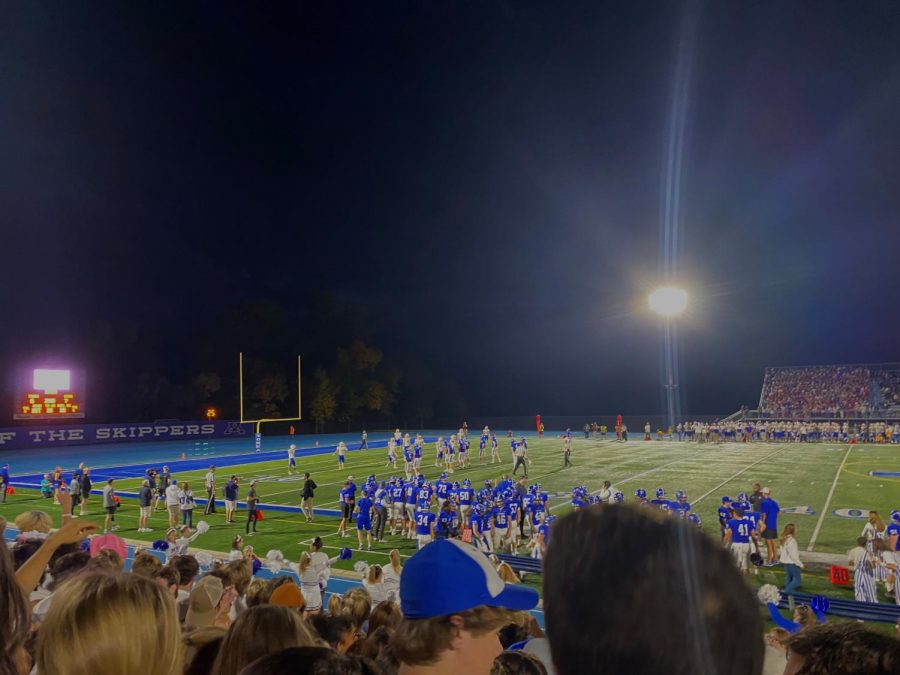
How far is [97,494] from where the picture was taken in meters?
22.7

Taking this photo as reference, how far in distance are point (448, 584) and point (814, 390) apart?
6264 cm

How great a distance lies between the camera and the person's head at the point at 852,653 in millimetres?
1603

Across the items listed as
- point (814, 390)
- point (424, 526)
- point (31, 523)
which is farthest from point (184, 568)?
point (814, 390)

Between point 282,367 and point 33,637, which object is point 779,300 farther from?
point 33,637

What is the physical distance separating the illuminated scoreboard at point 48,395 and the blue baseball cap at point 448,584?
45.5 m

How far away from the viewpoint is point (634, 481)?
2381cm

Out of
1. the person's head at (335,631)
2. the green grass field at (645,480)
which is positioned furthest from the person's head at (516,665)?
the green grass field at (645,480)

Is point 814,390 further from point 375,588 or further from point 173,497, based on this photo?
point 375,588

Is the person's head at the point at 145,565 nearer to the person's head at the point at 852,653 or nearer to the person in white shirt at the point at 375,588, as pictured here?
the person in white shirt at the point at 375,588

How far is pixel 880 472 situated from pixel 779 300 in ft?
160

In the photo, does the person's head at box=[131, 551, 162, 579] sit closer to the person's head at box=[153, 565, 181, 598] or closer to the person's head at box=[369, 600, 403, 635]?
the person's head at box=[153, 565, 181, 598]

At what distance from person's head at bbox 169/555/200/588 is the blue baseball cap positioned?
4.71 meters

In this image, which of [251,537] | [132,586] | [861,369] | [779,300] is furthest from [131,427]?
[779,300]

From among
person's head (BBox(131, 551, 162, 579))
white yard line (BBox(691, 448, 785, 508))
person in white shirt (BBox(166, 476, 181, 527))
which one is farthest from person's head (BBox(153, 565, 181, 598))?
white yard line (BBox(691, 448, 785, 508))
